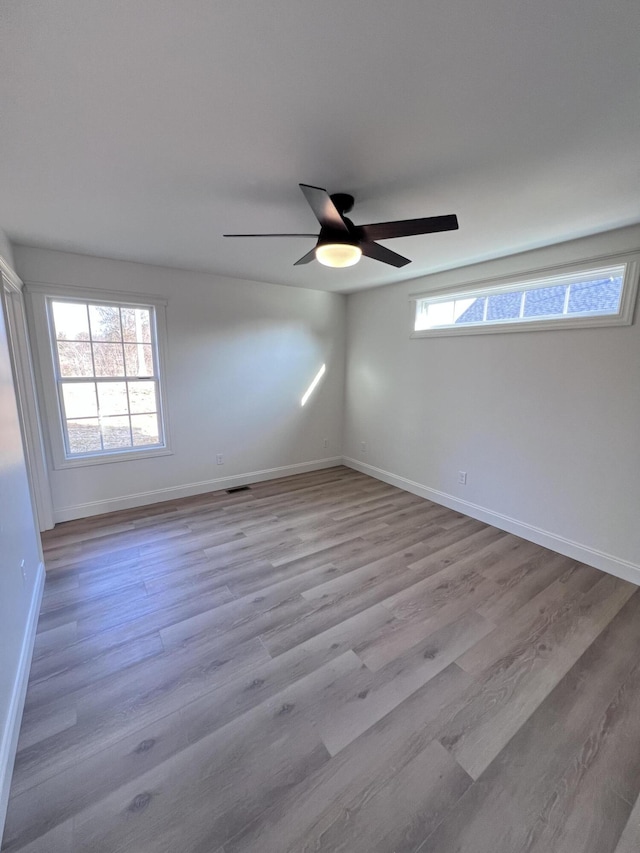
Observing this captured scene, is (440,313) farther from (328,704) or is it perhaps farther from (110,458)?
(110,458)

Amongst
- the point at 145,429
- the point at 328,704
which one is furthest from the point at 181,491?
the point at 328,704

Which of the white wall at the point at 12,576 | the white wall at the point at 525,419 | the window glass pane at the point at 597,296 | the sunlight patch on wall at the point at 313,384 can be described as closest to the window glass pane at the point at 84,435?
the white wall at the point at 12,576

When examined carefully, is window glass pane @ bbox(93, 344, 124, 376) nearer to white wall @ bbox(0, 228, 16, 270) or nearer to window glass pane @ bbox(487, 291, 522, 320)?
white wall @ bbox(0, 228, 16, 270)

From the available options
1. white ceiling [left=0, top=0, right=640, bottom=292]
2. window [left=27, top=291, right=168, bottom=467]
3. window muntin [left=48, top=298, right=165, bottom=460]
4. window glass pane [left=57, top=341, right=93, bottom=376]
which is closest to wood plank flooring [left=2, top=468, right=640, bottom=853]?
window [left=27, top=291, right=168, bottom=467]

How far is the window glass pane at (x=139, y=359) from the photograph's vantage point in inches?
136

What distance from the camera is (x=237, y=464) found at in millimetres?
4230

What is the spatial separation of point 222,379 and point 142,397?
2.83ft

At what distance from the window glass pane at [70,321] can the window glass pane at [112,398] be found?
0.48 m

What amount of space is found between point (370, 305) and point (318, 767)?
430cm

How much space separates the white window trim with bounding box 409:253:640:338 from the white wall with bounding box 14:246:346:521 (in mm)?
1524

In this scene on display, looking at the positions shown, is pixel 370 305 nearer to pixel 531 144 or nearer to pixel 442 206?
pixel 442 206

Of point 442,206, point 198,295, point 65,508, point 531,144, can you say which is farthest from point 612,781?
point 198,295

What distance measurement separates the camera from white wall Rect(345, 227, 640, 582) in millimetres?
2459

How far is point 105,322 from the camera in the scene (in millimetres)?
3312
